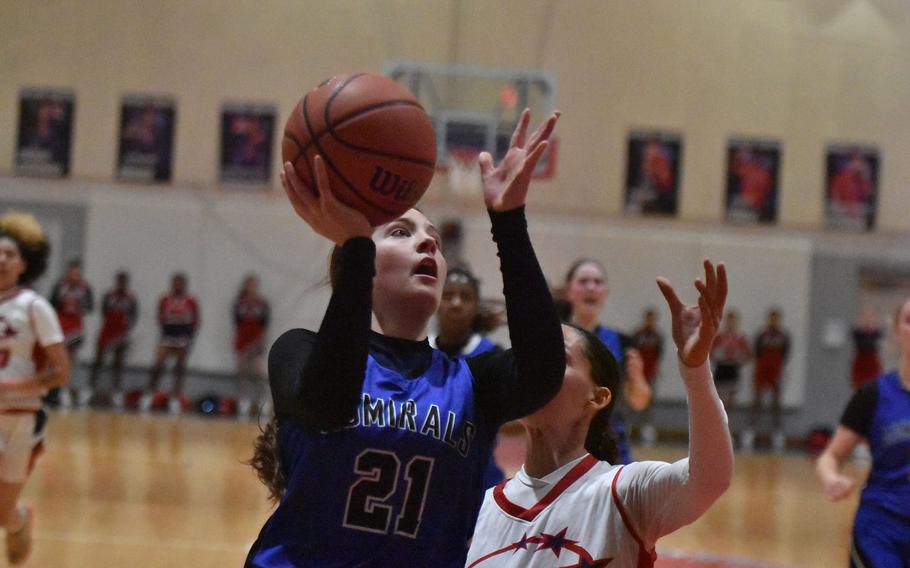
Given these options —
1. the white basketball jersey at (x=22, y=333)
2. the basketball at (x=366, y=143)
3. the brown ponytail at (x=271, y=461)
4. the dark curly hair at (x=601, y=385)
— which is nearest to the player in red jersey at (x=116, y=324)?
the white basketball jersey at (x=22, y=333)

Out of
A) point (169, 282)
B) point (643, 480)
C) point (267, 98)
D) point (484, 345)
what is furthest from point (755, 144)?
point (643, 480)

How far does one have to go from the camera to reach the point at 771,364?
47.7ft

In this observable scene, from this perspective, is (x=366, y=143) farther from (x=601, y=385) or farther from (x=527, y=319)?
(x=601, y=385)

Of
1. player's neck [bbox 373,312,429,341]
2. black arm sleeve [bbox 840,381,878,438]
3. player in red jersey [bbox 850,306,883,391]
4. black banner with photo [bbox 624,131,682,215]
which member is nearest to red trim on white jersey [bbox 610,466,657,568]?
player's neck [bbox 373,312,429,341]

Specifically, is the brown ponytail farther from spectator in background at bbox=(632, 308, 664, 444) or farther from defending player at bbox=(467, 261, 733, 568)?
spectator in background at bbox=(632, 308, 664, 444)

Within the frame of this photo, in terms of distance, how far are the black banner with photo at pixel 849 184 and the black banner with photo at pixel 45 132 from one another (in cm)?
1115

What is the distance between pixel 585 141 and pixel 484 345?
10.6 meters

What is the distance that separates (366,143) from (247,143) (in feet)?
44.0

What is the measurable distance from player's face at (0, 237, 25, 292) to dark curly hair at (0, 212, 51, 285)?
0.04m

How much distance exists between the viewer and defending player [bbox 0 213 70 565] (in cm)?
516

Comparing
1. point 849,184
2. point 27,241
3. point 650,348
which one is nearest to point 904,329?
point 27,241

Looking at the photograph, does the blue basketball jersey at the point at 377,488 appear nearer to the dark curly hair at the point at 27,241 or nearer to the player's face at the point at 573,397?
the player's face at the point at 573,397

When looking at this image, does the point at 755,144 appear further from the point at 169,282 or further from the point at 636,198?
the point at 169,282

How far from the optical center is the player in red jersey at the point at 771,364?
1448 cm
